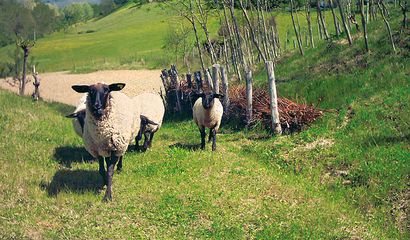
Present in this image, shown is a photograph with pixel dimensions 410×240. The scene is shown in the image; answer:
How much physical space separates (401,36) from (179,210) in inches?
567

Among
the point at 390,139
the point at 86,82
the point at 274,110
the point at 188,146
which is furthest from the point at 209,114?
the point at 86,82

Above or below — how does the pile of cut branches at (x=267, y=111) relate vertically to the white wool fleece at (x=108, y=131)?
below

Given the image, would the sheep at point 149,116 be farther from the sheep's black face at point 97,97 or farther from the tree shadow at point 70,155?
the sheep's black face at point 97,97

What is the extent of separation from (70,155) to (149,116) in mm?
3431

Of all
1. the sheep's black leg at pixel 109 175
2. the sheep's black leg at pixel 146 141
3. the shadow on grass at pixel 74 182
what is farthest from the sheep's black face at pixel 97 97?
the sheep's black leg at pixel 146 141

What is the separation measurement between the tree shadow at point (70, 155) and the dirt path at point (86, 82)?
17.3 meters

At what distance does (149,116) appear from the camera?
667 inches

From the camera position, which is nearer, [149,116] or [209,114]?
[209,114]

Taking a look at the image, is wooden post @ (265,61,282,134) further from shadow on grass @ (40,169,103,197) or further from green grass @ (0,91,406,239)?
shadow on grass @ (40,169,103,197)

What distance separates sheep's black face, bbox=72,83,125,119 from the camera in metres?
10.8

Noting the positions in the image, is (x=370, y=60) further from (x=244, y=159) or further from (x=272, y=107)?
(x=244, y=159)

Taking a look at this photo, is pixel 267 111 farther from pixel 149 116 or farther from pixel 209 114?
pixel 149 116

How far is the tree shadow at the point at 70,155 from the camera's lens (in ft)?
45.1

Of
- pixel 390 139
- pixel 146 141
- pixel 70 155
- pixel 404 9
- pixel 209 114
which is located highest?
pixel 404 9
